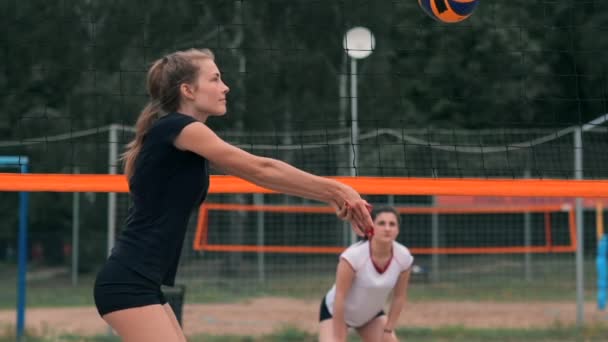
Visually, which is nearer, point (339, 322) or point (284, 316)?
point (339, 322)

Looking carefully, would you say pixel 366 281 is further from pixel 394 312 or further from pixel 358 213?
pixel 358 213

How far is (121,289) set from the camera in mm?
3457

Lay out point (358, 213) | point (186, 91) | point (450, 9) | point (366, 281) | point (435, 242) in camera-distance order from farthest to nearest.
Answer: point (435, 242) < point (366, 281) < point (450, 9) < point (186, 91) < point (358, 213)

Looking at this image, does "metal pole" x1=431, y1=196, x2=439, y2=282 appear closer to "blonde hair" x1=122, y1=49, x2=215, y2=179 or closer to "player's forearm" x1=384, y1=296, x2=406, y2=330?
"player's forearm" x1=384, y1=296, x2=406, y2=330

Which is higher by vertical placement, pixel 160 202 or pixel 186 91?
pixel 186 91

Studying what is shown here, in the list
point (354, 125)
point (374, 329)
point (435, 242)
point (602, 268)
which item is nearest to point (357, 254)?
point (374, 329)

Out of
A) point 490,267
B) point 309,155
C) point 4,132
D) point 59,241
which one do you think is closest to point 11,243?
point 59,241

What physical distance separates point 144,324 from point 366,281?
2744 millimetres

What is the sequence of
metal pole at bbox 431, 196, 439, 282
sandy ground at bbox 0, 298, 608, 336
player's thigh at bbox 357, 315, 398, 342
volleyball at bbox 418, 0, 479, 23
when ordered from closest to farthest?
volleyball at bbox 418, 0, 479, 23 → player's thigh at bbox 357, 315, 398, 342 → sandy ground at bbox 0, 298, 608, 336 → metal pole at bbox 431, 196, 439, 282

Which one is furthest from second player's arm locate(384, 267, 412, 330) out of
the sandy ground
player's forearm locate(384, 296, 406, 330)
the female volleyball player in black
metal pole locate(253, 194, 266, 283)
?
metal pole locate(253, 194, 266, 283)

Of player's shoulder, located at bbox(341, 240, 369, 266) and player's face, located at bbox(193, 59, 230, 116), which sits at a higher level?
player's face, located at bbox(193, 59, 230, 116)

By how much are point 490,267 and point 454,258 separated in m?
0.54

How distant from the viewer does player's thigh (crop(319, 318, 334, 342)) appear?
6.07m

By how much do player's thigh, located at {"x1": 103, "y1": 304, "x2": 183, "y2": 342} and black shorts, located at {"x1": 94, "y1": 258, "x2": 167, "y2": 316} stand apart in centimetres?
2
